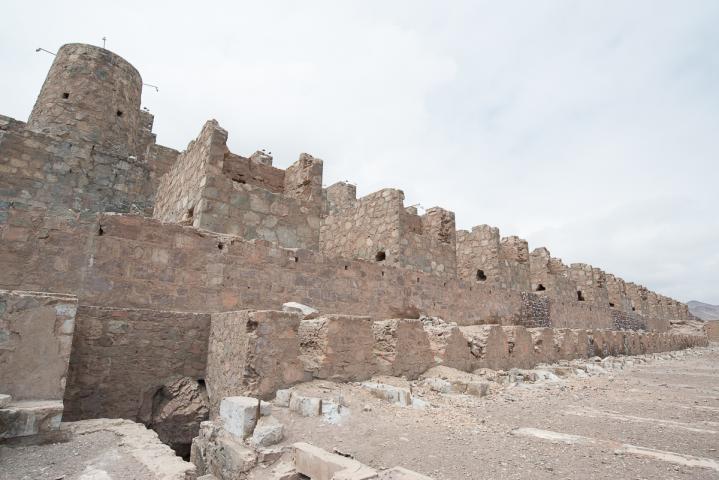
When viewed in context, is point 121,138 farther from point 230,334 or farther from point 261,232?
point 230,334

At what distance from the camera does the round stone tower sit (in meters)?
9.10

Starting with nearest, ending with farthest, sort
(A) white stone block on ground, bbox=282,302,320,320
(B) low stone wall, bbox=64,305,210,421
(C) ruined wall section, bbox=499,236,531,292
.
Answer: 1. (B) low stone wall, bbox=64,305,210,421
2. (A) white stone block on ground, bbox=282,302,320,320
3. (C) ruined wall section, bbox=499,236,531,292

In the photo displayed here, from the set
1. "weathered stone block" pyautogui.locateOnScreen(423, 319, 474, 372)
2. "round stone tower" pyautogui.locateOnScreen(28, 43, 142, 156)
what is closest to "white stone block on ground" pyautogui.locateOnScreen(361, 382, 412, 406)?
"weathered stone block" pyautogui.locateOnScreen(423, 319, 474, 372)

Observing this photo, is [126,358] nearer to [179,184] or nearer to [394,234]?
[179,184]

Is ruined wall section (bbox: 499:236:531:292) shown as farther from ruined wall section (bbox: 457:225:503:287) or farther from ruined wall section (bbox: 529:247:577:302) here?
ruined wall section (bbox: 529:247:577:302)

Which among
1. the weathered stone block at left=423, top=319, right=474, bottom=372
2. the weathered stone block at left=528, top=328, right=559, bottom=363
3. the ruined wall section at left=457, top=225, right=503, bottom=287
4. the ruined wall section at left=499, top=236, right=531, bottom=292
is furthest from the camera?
the ruined wall section at left=499, top=236, right=531, bottom=292

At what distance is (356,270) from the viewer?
6.55 meters

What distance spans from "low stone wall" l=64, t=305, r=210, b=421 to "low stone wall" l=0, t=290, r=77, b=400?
0.81 meters

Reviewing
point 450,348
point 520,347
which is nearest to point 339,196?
point 520,347

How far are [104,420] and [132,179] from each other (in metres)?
7.68

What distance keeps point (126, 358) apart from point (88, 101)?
8121 millimetres

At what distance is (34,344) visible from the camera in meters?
2.81

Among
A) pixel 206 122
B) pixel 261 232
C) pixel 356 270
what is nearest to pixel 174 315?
pixel 261 232

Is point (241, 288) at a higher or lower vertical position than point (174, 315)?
higher
